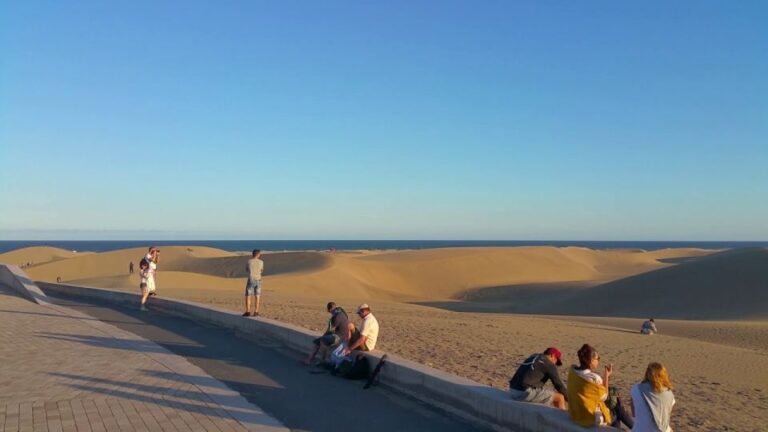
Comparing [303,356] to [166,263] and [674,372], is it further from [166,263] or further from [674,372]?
[166,263]

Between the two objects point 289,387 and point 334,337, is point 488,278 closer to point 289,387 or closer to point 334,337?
point 334,337

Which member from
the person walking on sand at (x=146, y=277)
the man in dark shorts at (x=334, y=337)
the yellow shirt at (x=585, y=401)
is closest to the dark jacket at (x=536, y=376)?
the yellow shirt at (x=585, y=401)

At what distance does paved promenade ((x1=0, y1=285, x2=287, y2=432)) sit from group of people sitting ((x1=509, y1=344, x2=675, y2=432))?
102 inches

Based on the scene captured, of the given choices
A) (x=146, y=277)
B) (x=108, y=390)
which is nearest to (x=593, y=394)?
(x=108, y=390)

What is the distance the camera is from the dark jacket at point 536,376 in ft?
23.9

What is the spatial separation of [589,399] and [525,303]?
40.1m

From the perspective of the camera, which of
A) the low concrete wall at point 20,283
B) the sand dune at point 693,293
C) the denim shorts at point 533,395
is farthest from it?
the sand dune at point 693,293

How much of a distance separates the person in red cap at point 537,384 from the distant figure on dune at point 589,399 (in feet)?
1.53

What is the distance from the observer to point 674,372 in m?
14.0

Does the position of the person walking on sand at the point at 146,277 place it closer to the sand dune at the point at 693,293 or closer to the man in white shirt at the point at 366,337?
the man in white shirt at the point at 366,337

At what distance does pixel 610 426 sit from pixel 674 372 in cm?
833

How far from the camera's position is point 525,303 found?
45781 mm

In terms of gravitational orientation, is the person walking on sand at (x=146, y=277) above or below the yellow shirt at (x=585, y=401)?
above

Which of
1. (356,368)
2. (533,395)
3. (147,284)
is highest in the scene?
(147,284)
